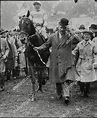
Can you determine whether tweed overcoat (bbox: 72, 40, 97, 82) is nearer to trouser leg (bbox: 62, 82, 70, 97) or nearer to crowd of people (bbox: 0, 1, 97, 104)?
crowd of people (bbox: 0, 1, 97, 104)

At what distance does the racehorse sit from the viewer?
22.6ft

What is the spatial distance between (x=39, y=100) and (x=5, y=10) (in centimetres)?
3389

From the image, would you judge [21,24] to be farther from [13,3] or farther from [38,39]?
[13,3]

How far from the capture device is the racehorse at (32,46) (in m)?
6.89

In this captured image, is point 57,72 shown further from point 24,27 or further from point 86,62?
point 24,27

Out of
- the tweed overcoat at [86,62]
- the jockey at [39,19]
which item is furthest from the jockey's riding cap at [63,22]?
the jockey at [39,19]

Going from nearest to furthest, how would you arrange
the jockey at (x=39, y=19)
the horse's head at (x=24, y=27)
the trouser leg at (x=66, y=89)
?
the trouser leg at (x=66, y=89), the horse's head at (x=24, y=27), the jockey at (x=39, y=19)

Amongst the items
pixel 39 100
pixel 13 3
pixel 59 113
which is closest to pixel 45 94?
pixel 39 100

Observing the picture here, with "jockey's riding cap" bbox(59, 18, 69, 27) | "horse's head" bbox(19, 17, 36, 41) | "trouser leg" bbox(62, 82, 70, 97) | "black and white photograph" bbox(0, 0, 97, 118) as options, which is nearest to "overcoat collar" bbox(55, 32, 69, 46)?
"black and white photograph" bbox(0, 0, 97, 118)

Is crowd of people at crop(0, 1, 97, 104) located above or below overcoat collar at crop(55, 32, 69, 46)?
below

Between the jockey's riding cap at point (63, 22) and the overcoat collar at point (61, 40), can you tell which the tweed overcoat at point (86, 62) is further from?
the jockey's riding cap at point (63, 22)

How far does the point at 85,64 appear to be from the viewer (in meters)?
7.09

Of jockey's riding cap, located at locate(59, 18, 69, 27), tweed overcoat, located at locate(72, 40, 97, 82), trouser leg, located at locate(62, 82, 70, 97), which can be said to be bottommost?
trouser leg, located at locate(62, 82, 70, 97)

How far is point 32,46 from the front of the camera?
7.28 m
